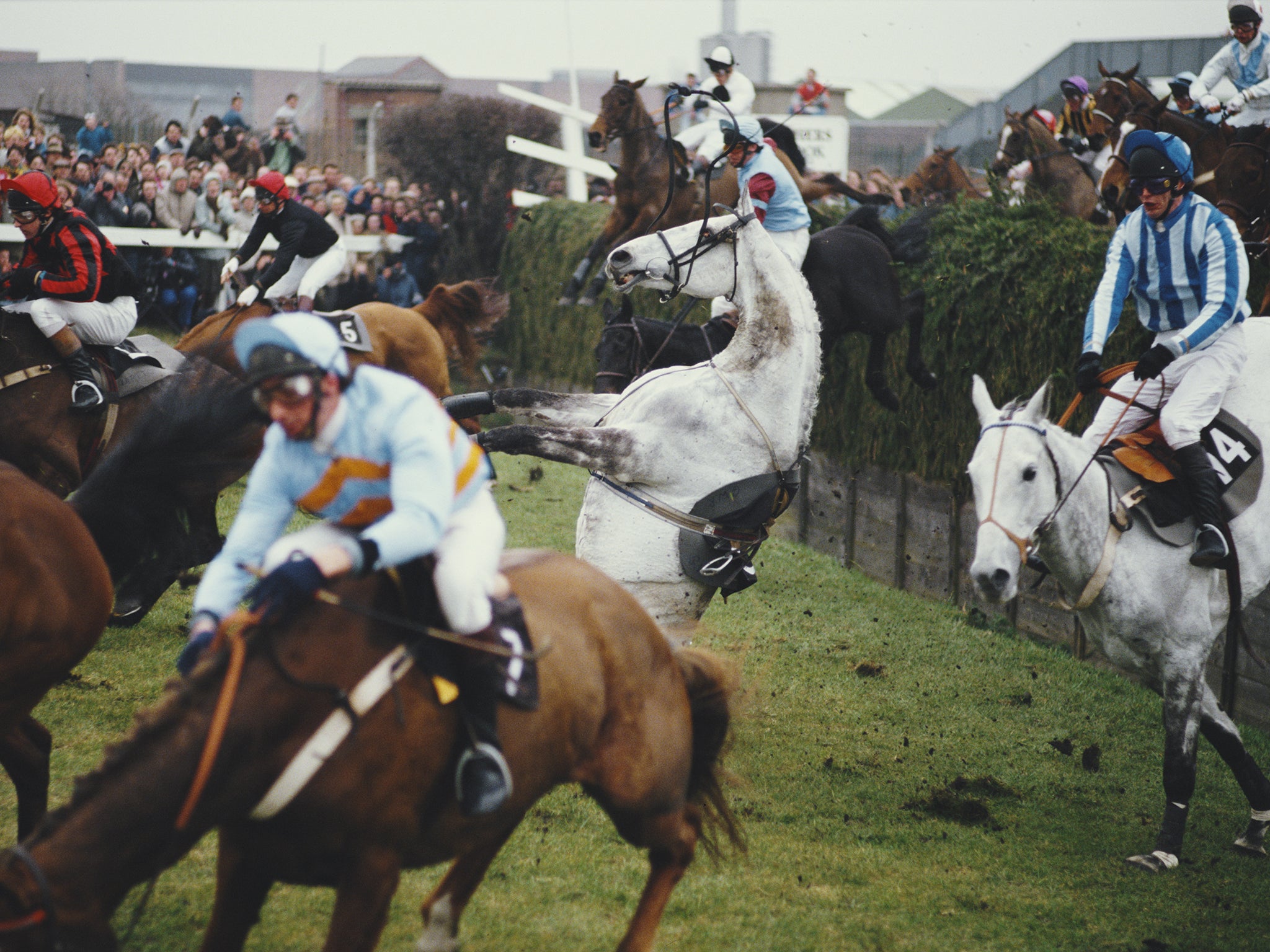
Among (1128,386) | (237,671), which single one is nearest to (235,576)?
(237,671)

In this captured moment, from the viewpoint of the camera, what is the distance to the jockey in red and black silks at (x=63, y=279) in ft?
22.8

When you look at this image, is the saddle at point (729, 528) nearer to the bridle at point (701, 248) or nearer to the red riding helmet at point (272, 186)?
the bridle at point (701, 248)

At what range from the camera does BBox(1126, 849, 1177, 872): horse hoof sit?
16.4ft

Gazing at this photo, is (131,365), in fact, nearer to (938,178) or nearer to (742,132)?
(742,132)

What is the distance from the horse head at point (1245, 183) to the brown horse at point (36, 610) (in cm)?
678

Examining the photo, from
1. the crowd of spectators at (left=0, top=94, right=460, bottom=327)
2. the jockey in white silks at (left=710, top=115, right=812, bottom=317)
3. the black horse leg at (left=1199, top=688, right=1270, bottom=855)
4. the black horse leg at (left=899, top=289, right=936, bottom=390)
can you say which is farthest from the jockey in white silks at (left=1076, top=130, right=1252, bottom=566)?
the crowd of spectators at (left=0, top=94, right=460, bottom=327)

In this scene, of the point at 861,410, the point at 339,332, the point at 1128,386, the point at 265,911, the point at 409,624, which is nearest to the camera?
the point at 409,624

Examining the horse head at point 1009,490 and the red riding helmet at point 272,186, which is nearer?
the horse head at point 1009,490

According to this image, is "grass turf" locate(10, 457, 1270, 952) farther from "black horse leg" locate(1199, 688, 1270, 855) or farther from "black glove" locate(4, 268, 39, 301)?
"black glove" locate(4, 268, 39, 301)

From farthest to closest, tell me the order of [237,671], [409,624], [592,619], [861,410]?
1. [861,410]
2. [592,619]
3. [409,624]
4. [237,671]

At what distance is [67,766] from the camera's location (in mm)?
5262

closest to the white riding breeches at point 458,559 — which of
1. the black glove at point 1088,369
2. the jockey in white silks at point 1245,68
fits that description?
the black glove at point 1088,369

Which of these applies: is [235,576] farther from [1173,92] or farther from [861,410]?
[1173,92]

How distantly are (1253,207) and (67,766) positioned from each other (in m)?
7.49
